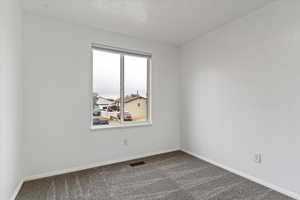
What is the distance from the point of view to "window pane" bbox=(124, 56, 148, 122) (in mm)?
3350

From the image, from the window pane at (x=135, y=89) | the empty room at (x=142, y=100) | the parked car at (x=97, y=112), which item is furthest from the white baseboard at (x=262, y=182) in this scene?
the parked car at (x=97, y=112)

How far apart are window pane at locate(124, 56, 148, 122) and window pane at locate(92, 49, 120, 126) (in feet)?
0.66

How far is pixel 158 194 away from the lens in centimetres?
204

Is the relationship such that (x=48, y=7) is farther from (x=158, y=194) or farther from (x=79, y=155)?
(x=158, y=194)

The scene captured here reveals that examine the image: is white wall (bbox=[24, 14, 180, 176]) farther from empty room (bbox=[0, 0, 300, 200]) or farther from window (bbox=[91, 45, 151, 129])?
window (bbox=[91, 45, 151, 129])

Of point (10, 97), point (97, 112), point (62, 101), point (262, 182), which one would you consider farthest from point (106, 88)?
point (262, 182)

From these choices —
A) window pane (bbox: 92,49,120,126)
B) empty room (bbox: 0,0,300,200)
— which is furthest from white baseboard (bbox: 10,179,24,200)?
window pane (bbox: 92,49,120,126)

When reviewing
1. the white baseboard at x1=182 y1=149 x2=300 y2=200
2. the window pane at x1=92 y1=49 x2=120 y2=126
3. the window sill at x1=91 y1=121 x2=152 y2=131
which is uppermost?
the window pane at x1=92 y1=49 x2=120 y2=126

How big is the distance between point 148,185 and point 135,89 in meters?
1.96

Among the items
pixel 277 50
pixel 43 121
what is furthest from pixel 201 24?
pixel 43 121

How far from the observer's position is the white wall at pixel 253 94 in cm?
196

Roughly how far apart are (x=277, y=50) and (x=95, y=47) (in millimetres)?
2948

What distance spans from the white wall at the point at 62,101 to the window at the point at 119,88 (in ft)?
0.58

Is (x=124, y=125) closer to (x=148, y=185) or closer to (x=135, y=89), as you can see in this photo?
(x=135, y=89)
